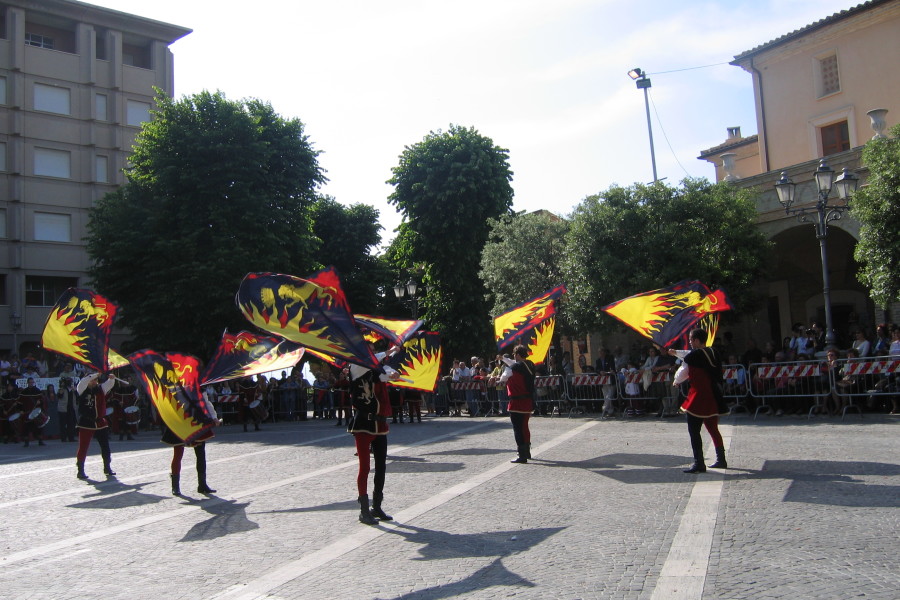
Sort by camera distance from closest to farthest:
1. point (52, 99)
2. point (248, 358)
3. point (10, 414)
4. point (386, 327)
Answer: point (248, 358)
point (386, 327)
point (10, 414)
point (52, 99)

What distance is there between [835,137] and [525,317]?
2293cm

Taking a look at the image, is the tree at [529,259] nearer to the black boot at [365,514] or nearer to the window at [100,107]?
the black boot at [365,514]

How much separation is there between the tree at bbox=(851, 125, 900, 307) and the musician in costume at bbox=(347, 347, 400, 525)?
48.0ft

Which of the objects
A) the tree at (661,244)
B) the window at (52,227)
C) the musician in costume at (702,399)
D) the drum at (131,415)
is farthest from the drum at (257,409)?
the window at (52,227)

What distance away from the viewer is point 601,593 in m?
5.45

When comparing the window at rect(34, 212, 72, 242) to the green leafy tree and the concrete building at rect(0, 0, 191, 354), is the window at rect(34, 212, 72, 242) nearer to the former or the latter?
the concrete building at rect(0, 0, 191, 354)

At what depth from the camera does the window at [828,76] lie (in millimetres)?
32122

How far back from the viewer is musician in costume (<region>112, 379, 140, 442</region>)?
22.8 meters

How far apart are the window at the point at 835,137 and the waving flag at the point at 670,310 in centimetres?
2186

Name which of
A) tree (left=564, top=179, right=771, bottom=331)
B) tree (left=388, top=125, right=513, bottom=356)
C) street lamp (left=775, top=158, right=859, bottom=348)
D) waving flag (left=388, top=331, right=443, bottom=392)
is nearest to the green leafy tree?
tree (left=564, top=179, right=771, bottom=331)

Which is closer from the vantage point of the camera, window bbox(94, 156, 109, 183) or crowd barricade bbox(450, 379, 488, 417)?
crowd barricade bbox(450, 379, 488, 417)

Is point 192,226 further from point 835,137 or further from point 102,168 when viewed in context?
point 835,137

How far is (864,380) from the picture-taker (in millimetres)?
17453

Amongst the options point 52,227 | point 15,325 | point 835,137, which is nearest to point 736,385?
point 835,137
